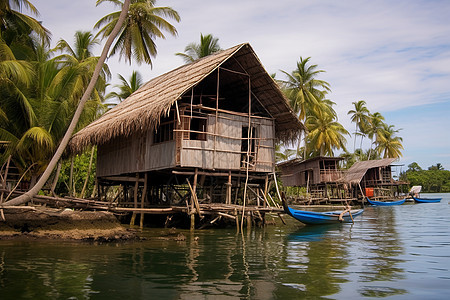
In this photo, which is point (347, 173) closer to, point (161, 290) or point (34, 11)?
point (34, 11)

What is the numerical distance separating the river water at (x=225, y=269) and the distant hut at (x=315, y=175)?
65.8 feet

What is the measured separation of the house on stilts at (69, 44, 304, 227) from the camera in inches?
505

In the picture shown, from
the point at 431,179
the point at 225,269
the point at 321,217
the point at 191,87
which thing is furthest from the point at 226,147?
the point at 431,179

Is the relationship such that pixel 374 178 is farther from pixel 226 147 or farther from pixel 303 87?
pixel 226 147

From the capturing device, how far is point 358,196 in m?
34.2

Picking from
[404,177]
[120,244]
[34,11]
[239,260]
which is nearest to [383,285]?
[239,260]

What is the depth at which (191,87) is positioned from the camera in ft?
40.9

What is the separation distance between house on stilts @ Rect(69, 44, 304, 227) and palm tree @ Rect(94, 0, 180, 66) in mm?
2525

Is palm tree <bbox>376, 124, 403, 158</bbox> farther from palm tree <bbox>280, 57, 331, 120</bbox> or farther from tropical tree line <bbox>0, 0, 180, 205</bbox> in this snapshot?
tropical tree line <bbox>0, 0, 180, 205</bbox>

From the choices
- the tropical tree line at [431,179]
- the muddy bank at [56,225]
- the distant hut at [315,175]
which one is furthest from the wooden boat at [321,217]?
the tropical tree line at [431,179]

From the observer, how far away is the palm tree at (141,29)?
1600 centimetres

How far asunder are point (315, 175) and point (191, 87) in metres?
20.5

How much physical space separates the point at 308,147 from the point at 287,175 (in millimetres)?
2979

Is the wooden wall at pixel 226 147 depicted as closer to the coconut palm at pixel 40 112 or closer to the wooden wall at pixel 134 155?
the wooden wall at pixel 134 155
